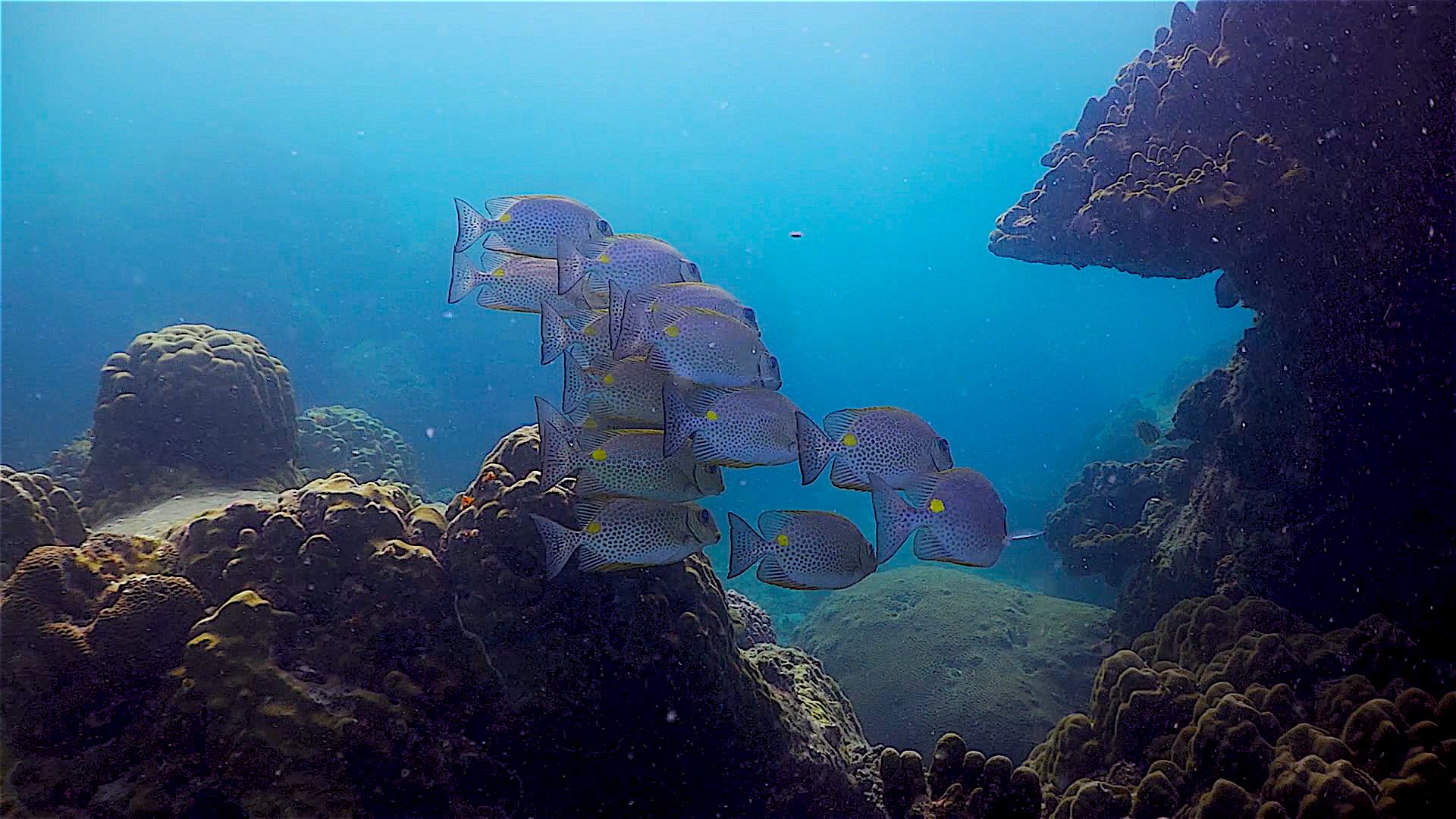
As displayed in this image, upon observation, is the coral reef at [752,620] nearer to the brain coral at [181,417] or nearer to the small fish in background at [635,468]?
the small fish in background at [635,468]

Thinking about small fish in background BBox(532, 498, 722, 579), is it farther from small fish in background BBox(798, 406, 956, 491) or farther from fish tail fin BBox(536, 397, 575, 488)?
small fish in background BBox(798, 406, 956, 491)

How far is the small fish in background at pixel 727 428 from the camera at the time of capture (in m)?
3.07

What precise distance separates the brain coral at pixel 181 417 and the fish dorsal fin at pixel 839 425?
21.8 ft

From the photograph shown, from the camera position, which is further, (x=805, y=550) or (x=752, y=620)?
(x=752, y=620)

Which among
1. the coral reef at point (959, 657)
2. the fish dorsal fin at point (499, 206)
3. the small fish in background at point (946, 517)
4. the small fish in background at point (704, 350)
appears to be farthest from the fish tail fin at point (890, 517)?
the coral reef at point (959, 657)

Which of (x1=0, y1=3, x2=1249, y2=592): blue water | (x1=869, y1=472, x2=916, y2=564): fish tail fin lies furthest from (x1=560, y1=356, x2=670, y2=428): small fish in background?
(x1=0, y1=3, x2=1249, y2=592): blue water

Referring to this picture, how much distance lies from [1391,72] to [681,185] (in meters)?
78.3

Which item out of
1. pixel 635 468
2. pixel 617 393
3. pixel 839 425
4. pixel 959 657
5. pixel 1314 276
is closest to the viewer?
pixel 839 425

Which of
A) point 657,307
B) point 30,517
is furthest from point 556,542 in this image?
point 30,517

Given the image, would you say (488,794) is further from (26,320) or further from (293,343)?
(26,320)

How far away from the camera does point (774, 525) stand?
3320mm

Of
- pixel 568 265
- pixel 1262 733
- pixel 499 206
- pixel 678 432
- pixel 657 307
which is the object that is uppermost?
pixel 499 206

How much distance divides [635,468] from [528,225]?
1.47 m

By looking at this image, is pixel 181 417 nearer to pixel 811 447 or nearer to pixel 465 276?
pixel 465 276
